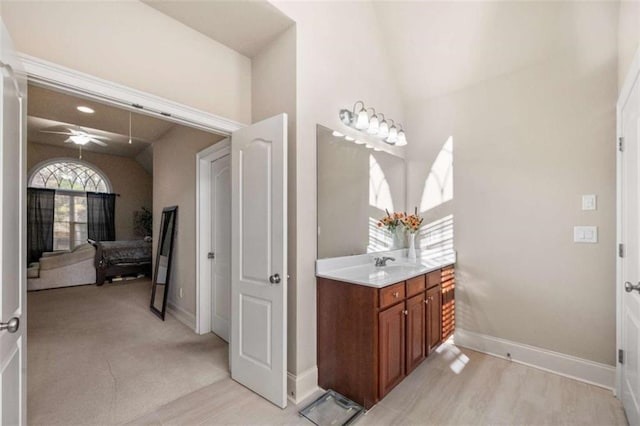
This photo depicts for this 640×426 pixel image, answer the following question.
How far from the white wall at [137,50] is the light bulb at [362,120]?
957 mm

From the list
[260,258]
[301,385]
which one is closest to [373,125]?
[260,258]

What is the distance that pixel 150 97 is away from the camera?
1.91 metres

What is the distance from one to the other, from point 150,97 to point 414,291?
2.30m

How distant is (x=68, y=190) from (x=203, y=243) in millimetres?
6195

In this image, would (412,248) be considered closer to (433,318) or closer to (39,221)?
(433,318)

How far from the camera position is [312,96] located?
2.32 metres

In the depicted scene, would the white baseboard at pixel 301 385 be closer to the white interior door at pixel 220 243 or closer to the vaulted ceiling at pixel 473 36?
the white interior door at pixel 220 243

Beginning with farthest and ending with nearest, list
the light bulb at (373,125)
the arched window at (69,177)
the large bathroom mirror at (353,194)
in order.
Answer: the arched window at (69,177)
the light bulb at (373,125)
the large bathroom mirror at (353,194)

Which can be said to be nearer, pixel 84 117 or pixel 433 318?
pixel 433 318

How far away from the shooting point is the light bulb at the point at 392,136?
3049mm

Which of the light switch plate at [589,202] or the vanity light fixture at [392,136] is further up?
the vanity light fixture at [392,136]

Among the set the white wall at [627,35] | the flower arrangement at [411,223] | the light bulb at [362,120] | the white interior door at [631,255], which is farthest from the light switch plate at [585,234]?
the light bulb at [362,120]

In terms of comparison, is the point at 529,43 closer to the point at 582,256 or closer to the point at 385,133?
the point at 385,133

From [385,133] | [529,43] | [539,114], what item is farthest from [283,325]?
[529,43]
